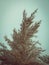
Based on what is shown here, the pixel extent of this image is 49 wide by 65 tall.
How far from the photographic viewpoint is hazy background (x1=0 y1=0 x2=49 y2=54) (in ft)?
6.19

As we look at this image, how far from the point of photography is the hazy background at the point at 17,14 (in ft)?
6.19

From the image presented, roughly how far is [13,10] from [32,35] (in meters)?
1.44

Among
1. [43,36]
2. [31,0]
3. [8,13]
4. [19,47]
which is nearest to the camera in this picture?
[19,47]

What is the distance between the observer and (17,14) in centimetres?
210

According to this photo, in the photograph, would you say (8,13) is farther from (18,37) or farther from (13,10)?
(18,37)

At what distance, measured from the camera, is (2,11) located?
6.32 feet

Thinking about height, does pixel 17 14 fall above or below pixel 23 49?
above

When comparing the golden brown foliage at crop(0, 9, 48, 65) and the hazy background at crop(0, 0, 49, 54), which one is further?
the hazy background at crop(0, 0, 49, 54)

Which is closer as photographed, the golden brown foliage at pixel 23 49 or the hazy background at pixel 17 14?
the golden brown foliage at pixel 23 49

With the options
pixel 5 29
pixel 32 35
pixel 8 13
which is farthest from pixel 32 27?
pixel 8 13

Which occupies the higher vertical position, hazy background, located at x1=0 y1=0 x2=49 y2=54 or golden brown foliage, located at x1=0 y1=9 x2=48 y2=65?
hazy background, located at x1=0 y1=0 x2=49 y2=54

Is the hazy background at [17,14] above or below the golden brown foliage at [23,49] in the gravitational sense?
above

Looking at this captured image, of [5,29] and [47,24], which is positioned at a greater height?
[47,24]

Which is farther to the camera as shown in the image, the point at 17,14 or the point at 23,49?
the point at 17,14
